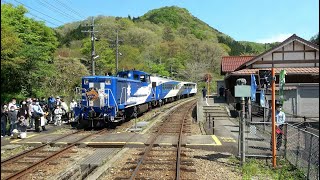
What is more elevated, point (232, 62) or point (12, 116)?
point (232, 62)

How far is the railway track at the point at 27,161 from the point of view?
962 cm

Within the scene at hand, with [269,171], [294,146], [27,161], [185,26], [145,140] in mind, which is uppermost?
[185,26]

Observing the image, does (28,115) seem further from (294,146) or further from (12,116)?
(294,146)

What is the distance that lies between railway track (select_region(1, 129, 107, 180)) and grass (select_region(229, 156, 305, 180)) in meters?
5.73

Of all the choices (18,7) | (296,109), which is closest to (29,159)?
(296,109)

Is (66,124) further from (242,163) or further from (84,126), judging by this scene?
(242,163)

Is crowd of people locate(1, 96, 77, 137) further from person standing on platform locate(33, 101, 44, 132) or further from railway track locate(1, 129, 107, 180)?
railway track locate(1, 129, 107, 180)

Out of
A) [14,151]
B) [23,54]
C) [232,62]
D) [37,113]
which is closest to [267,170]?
[14,151]

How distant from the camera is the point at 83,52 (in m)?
58.2

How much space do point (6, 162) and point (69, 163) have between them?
1861mm

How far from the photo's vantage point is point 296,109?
70.3 feet

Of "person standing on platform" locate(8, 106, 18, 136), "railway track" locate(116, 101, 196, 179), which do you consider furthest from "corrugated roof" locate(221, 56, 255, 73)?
"person standing on platform" locate(8, 106, 18, 136)

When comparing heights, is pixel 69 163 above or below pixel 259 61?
below

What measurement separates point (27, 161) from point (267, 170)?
718cm
